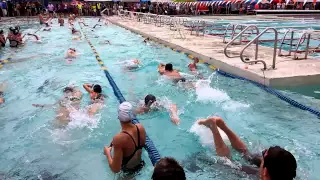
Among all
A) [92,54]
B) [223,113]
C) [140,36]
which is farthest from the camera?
[140,36]

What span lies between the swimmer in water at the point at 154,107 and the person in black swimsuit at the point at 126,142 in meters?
2.28

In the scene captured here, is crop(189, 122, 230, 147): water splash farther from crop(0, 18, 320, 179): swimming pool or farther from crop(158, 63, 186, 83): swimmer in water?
crop(158, 63, 186, 83): swimmer in water

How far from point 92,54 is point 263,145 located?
10.2 m

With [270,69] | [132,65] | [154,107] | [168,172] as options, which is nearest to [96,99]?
[154,107]

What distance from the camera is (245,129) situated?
564 cm

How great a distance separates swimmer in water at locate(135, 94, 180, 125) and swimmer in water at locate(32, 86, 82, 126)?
53.8 inches

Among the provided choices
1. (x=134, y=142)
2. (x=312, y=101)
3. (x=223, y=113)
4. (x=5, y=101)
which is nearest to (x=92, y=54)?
(x=5, y=101)

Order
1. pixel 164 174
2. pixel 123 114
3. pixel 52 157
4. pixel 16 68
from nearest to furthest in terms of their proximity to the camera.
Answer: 1. pixel 164 174
2. pixel 123 114
3. pixel 52 157
4. pixel 16 68

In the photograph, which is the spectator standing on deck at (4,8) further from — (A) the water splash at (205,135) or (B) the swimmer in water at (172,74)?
(A) the water splash at (205,135)

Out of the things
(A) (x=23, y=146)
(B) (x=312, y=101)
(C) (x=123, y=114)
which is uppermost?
(C) (x=123, y=114)

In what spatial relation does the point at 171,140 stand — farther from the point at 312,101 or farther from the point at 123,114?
the point at 312,101

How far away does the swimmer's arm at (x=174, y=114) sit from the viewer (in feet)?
19.8

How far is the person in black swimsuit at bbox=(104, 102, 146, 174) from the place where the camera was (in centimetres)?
350

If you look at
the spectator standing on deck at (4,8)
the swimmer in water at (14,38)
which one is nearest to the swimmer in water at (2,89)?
the swimmer in water at (14,38)
